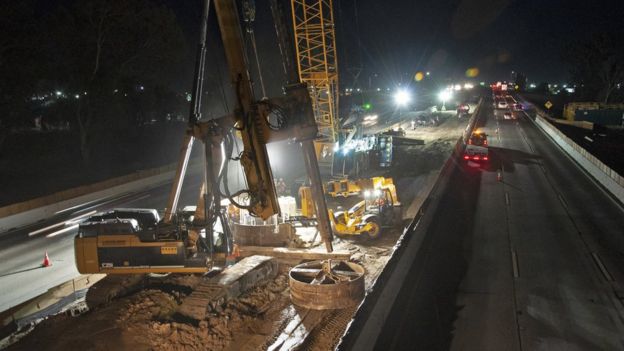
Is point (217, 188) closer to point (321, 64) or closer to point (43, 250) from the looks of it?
point (43, 250)

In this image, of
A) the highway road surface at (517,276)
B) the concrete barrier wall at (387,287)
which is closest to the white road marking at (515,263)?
the highway road surface at (517,276)

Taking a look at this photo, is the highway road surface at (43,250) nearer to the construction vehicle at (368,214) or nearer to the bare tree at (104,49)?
the construction vehicle at (368,214)

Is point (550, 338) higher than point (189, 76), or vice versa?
point (189, 76)

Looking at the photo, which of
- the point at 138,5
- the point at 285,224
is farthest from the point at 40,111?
the point at 285,224

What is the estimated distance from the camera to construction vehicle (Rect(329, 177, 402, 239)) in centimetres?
1817

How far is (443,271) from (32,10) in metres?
31.5

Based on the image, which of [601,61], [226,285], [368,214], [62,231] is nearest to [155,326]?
[226,285]

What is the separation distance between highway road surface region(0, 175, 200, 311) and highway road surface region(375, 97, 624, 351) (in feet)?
40.5

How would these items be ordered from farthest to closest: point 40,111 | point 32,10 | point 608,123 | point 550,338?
point 608,123
point 40,111
point 32,10
point 550,338

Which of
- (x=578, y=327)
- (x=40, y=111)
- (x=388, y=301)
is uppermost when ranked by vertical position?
(x=40, y=111)

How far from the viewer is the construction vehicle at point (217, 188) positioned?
10.5 meters

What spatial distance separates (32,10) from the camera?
100 ft

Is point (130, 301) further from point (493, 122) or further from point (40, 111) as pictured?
point (493, 122)

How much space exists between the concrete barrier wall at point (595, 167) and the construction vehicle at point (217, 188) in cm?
2111
